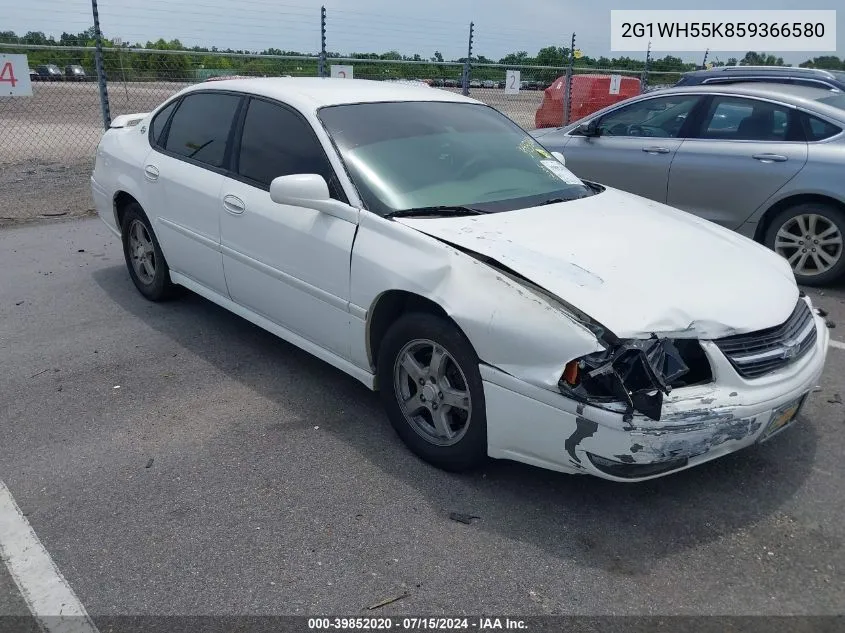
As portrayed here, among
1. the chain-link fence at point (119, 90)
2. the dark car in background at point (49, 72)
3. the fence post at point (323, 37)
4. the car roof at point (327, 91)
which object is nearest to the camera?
the car roof at point (327, 91)

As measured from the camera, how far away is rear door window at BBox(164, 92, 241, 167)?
15.4 feet

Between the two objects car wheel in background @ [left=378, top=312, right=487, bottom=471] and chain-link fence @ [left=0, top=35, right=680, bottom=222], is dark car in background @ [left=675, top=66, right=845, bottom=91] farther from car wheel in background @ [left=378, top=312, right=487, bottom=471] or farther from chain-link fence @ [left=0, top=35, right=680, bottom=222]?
car wheel in background @ [left=378, top=312, right=487, bottom=471]

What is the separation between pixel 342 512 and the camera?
10.4 ft

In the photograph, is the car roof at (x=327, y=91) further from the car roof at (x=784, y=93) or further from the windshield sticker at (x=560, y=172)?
the car roof at (x=784, y=93)

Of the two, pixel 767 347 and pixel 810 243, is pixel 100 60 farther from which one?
pixel 767 347

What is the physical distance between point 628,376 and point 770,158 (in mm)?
4373

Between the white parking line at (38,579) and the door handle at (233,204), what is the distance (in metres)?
1.91

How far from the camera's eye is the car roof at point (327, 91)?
4.28 m

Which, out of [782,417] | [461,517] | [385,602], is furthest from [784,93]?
[385,602]

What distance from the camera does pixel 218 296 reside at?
4.79 m

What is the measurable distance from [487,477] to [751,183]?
4.27 meters

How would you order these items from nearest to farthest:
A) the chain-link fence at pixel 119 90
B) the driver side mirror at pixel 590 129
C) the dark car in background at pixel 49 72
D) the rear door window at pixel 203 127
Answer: the rear door window at pixel 203 127 < the driver side mirror at pixel 590 129 < the chain-link fence at pixel 119 90 < the dark car in background at pixel 49 72

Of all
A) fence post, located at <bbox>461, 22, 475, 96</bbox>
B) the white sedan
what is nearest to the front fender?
the white sedan

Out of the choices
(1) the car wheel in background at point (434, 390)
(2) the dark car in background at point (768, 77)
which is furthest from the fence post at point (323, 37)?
(1) the car wheel in background at point (434, 390)
